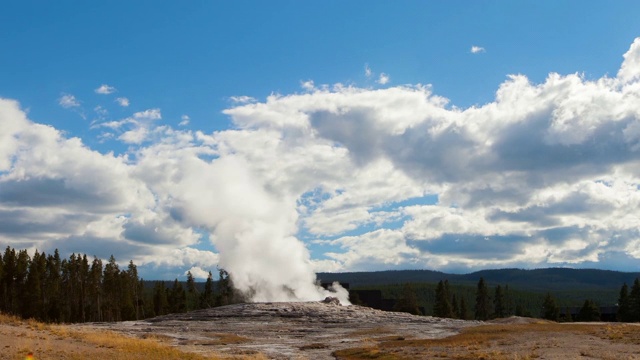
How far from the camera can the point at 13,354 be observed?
1388 inches

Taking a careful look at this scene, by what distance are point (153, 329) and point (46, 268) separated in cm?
6418

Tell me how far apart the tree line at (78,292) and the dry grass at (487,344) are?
234 ft

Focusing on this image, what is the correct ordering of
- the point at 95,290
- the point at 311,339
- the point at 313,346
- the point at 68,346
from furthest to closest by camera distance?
the point at 95,290 < the point at 311,339 < the point at 313,346 < the point at 68,346

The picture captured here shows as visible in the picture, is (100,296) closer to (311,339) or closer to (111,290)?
(111,290)


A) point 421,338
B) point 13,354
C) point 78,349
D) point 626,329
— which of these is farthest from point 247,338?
point 626,329

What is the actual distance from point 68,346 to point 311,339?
75.1 ft

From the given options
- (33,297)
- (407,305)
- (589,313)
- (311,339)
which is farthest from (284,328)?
(589,313)

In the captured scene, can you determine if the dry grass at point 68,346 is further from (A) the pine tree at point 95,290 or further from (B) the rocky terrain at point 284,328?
(A) the pine tree at point 95,290

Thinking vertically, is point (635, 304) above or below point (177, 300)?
below

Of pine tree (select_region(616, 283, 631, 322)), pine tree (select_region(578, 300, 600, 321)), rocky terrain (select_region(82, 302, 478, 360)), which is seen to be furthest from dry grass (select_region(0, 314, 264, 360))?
pine tree (select_region(578, 300, 600, 321))

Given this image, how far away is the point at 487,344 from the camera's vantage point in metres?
47.7

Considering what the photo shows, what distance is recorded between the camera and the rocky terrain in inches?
2001

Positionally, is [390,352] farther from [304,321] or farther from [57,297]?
[57,297]

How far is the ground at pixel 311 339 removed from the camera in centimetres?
4000
